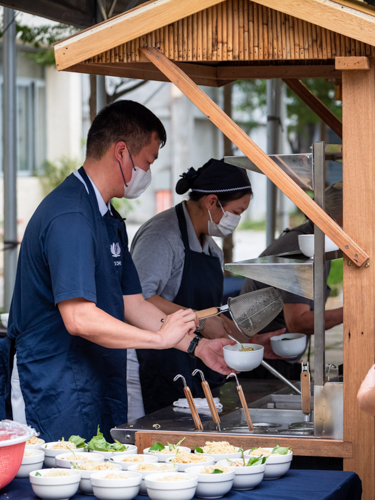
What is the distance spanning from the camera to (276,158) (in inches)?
81.7

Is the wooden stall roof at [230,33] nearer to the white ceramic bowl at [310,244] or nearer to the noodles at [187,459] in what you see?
the white ceramic bowl at [310,244]

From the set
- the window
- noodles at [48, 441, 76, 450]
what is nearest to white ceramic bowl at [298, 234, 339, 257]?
noodles at [48, 441, 76, 450]

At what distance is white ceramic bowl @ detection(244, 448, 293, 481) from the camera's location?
177cm

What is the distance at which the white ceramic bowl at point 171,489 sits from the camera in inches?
60.3

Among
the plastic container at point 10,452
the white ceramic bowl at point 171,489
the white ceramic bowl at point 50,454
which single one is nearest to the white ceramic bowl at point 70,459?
the white ceramic bowl at point 50,454

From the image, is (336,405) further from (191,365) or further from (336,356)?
(336,356)

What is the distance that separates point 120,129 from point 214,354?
83 cm

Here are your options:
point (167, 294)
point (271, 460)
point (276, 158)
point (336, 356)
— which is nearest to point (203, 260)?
point (167, 294)

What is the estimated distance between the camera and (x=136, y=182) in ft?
7.81

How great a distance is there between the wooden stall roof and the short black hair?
0.26 metres

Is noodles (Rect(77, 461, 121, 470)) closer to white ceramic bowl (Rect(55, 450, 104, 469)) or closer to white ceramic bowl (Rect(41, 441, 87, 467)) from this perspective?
white ceramic bowl (Rect(55, 450, 104, 469))

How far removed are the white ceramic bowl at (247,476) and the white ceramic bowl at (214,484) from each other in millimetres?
51

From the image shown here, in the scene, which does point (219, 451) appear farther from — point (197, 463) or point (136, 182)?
point (136, 182)

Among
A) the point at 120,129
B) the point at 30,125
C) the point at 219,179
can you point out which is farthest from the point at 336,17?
the point at 30,125
